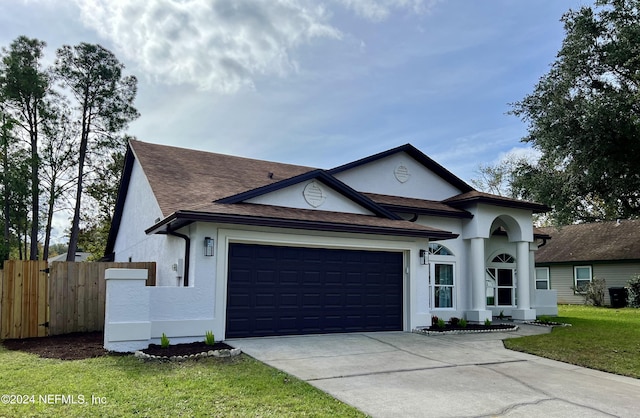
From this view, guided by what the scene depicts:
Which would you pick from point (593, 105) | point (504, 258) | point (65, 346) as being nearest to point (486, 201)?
point (504, 258)

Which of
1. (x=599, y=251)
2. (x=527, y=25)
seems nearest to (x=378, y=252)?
(x=527, y=25)

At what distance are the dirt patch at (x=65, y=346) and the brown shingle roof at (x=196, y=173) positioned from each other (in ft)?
10.1

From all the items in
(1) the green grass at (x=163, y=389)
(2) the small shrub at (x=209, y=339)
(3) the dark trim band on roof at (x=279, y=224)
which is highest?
(3) the dark trim band on roof at (x=279, y=224)

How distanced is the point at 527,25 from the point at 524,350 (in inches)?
416

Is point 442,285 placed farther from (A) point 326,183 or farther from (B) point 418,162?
(A) point 326,183

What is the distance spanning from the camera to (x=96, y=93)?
29859mm

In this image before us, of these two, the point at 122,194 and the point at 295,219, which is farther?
the point at 122,194

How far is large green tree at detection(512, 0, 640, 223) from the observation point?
17594 millimetres

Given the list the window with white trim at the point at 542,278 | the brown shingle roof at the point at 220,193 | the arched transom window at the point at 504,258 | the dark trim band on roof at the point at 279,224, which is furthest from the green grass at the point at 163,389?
the window with white trim at the point at 542,278

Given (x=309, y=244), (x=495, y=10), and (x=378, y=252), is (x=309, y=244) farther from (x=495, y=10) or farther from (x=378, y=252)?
(x=495, y=10)

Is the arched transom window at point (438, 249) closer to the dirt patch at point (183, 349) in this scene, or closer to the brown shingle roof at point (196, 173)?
the brown shingle roof at point (196, 173)

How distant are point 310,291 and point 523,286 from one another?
324 inches

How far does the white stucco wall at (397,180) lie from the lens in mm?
15430

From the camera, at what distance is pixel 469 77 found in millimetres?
17156
